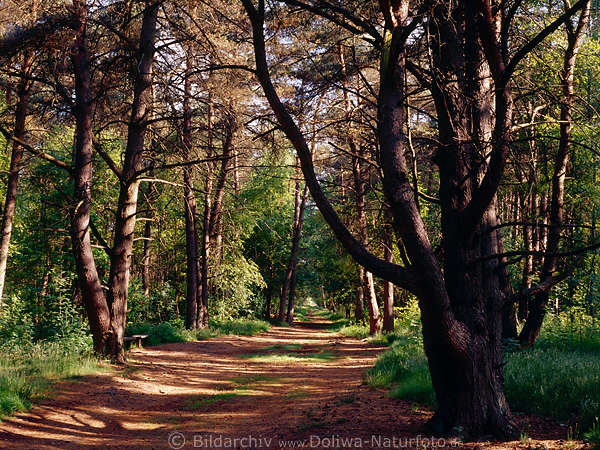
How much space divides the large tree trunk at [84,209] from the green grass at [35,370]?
31.7 inches

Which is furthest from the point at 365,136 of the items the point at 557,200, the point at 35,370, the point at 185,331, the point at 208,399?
the point at 185,331

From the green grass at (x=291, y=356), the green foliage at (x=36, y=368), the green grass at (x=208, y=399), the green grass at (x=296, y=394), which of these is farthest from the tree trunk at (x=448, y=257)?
the green grass at (x=291, y=356)

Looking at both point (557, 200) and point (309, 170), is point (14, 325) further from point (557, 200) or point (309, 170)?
point (557, 200)

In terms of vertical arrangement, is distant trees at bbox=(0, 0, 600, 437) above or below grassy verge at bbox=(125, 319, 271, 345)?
above

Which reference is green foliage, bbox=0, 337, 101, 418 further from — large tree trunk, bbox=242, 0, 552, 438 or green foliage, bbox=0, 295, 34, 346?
large tree trunk, bbox=242, 0, 552, 438

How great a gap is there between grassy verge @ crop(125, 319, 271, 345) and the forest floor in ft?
14.6

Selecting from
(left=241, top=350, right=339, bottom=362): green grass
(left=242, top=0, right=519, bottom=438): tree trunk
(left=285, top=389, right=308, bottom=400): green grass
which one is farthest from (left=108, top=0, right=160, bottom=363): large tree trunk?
(left=242, top=0, right=519, bottom=438): tree trunk

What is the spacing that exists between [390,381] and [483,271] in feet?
13.1

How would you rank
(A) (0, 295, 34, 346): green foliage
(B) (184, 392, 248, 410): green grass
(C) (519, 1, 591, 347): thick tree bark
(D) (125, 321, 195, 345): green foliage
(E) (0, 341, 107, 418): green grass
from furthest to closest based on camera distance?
(D) (125, 321, 195, 345): green foliage, (A) (0, 295, 34, 346): green foliage, (C) (519, 1, 591, 347): thick tree bark, (B) (184, 392, 248, 410): green grass, (E) (0, 341, 107, 418): green grass

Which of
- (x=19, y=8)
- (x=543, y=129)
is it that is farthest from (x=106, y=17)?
(x=543, y=129)

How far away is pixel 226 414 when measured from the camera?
22.5 feet

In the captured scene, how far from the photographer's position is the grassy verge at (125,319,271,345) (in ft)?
52.4

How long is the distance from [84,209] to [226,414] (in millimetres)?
5783

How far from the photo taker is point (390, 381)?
26.6 ft
